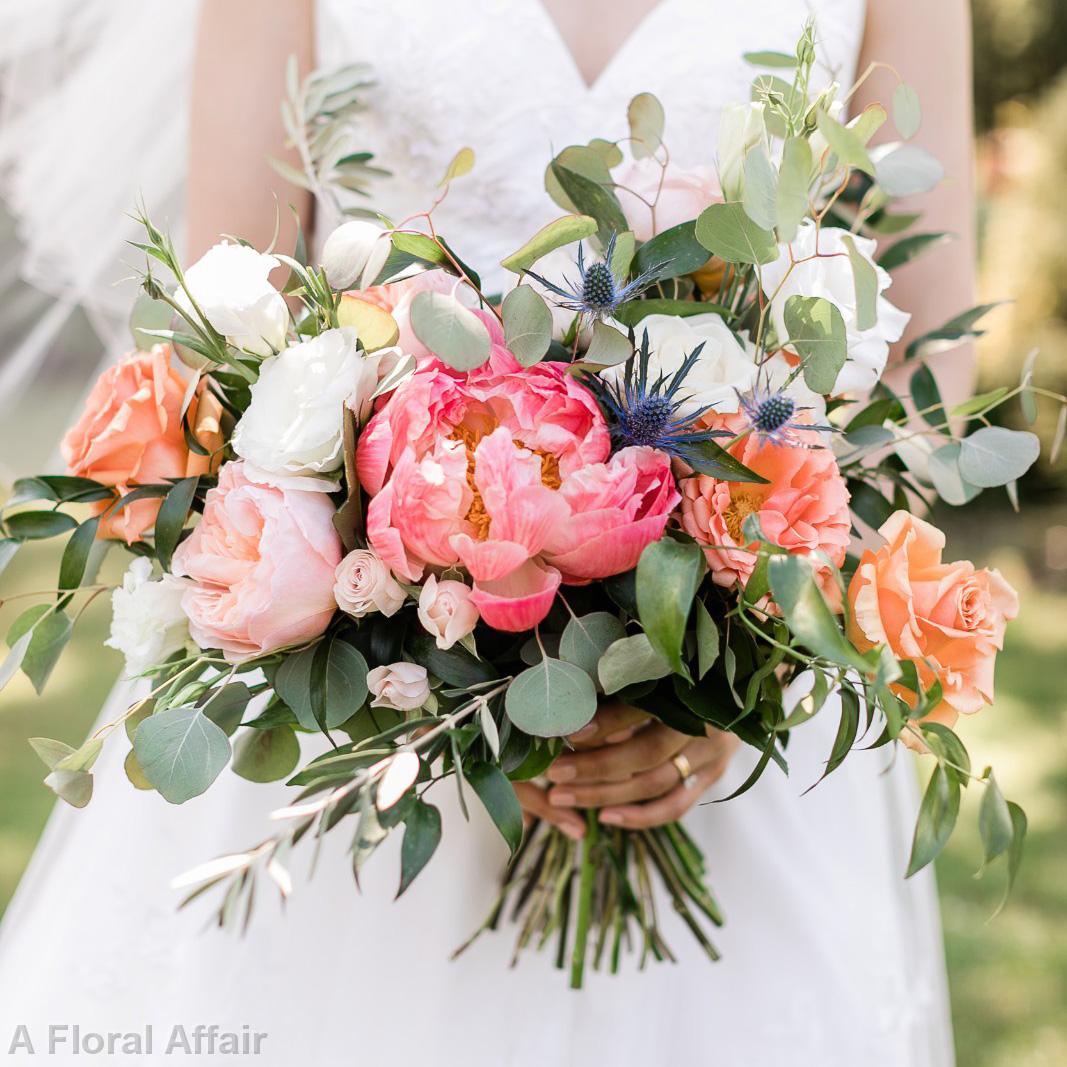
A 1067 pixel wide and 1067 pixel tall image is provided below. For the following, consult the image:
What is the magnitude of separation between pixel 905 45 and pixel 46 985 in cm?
163

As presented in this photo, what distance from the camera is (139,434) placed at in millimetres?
880

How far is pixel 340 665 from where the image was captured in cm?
81

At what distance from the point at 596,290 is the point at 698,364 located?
0.33 feet

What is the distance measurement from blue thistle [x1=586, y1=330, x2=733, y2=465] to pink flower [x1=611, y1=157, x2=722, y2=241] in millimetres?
166

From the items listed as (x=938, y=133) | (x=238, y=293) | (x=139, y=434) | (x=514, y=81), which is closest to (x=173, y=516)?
(x=139, y=434)

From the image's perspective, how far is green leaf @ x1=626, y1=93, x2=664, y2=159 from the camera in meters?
0.93

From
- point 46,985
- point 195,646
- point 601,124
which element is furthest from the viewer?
point 601,124

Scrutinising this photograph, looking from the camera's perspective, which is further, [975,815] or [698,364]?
[975,815]

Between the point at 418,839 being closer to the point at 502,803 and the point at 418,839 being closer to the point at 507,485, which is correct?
the point at 502,803

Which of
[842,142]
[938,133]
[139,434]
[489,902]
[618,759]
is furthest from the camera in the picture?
[938,133]

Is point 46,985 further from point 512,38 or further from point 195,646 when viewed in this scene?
point 512,38

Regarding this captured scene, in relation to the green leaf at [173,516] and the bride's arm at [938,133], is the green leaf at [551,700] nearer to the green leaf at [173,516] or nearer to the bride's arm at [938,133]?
the green leaf at [173,516]

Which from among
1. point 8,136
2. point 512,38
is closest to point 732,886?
point 512,38

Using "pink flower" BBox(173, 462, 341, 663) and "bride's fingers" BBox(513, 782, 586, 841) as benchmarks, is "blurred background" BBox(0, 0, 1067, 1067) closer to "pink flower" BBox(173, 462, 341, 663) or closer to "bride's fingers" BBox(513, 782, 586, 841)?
"pink flower" BBox(173, 462, 341, 663)
